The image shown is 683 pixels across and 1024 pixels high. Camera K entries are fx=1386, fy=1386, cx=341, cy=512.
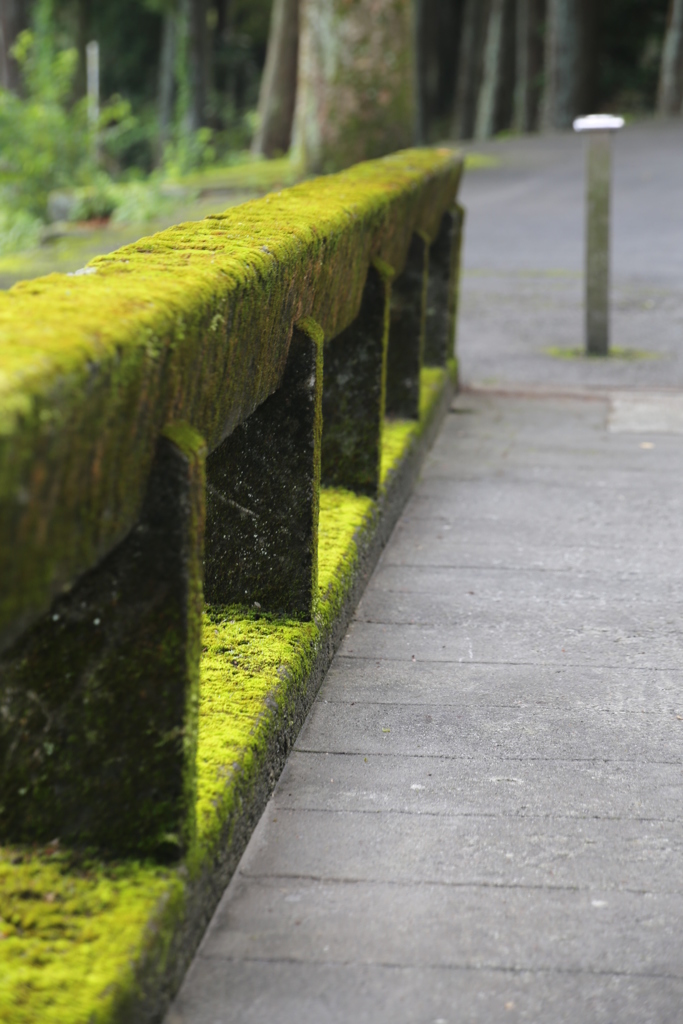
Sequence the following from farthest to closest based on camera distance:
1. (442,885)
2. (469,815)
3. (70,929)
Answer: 1. (469,815)
2. (442,885)
3. (70,929)

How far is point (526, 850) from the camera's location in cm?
306

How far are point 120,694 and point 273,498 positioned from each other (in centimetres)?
141

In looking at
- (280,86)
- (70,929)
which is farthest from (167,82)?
(70,929)

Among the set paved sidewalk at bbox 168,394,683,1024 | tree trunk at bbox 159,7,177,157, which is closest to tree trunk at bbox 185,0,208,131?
tree trunk at bbox 159,7,177,157

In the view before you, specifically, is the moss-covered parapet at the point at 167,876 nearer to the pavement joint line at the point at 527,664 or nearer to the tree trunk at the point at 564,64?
the pavement joint line at the point at 527,664

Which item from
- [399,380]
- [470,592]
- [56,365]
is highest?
[56,365]

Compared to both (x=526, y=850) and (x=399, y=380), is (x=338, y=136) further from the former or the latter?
(x=526, y=850)

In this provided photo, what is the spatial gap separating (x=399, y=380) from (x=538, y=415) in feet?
5.13

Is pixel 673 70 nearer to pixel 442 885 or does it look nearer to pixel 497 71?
pixel 497 71

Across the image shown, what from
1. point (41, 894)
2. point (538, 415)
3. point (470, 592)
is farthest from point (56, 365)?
point (538, 415)

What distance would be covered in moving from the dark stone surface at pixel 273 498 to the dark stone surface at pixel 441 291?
391cm

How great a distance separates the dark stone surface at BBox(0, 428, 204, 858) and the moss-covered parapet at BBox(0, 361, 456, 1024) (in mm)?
72

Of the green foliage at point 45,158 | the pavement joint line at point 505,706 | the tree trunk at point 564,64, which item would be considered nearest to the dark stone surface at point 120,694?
the pavement joint line at point 505,706

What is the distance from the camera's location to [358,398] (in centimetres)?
518
